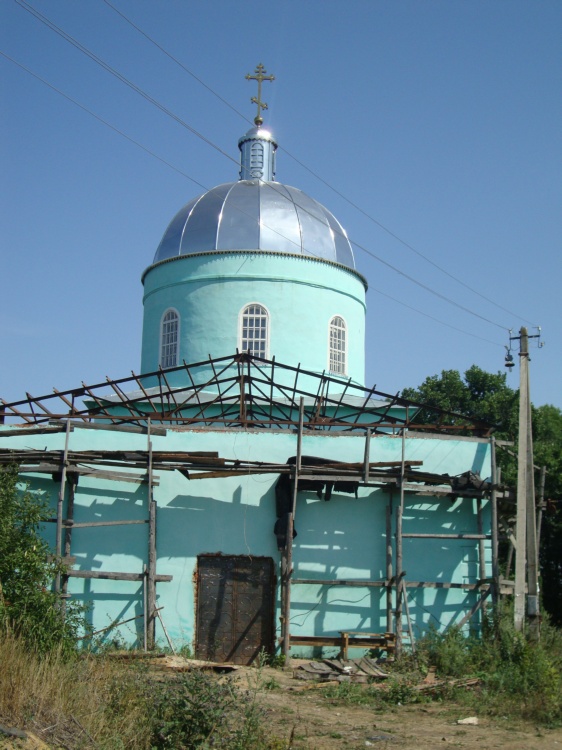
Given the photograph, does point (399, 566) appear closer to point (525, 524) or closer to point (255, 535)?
point (525, 524)

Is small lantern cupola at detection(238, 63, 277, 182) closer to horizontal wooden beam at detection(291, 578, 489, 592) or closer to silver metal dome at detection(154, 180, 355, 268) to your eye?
silver metal dome at detection(154, 180, 355, 268)

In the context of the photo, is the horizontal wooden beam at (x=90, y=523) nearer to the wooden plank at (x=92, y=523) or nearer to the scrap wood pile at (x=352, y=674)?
the wooden plank at (x=92, y=523)

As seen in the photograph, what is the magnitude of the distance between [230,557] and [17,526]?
4703 mm

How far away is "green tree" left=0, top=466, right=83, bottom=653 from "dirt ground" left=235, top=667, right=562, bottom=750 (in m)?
2.93

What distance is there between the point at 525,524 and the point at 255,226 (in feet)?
37.6

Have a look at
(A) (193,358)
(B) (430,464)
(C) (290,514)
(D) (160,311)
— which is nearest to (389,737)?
(C) (290,514)

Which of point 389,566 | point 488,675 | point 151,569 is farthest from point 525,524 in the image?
point 151,569

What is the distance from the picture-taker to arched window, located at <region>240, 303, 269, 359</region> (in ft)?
76.9

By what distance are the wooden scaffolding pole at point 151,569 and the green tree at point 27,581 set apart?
2.80m

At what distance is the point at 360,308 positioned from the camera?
25.6 m

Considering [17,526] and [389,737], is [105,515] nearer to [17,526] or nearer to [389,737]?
[17,526]

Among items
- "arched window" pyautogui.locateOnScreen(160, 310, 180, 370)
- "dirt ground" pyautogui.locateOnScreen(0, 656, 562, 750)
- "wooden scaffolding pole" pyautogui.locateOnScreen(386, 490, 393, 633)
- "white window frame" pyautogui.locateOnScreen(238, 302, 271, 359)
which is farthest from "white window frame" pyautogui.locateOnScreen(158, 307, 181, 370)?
"dirt ground" pyautogui.locateOnScreen(0, 656, 562, 750)

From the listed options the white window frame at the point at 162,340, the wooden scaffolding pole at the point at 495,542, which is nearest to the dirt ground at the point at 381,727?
the wooden scaffolding pole at the point at 495,542

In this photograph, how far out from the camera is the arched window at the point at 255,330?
2344 cm
